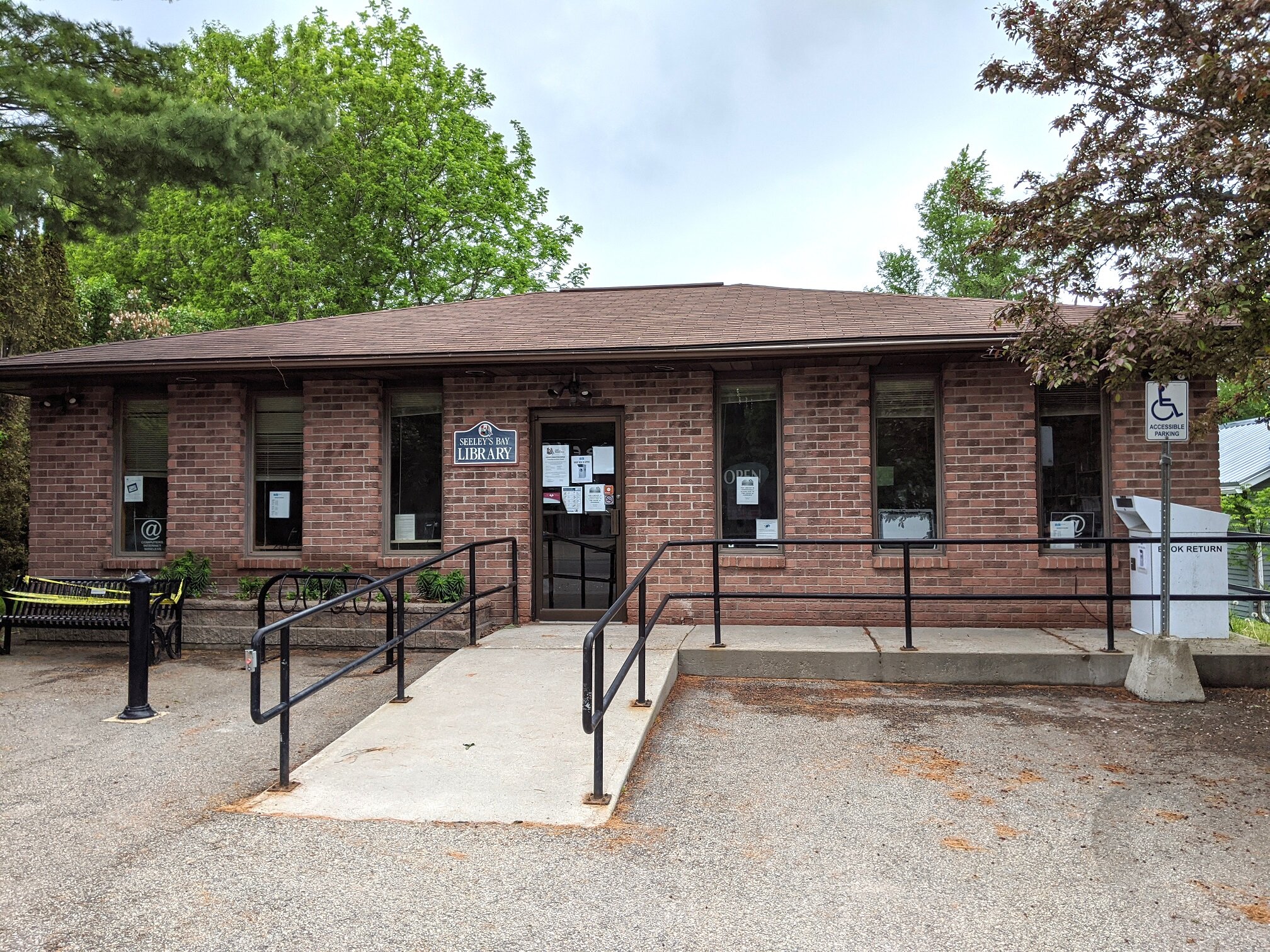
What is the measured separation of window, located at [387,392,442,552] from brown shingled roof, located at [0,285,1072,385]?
0.66 meters

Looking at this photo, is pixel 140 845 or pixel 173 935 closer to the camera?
pixel 173 935

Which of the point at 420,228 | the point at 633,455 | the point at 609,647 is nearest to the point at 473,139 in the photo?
the point at 420,228

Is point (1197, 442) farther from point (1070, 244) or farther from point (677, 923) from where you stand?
point (677, 923)

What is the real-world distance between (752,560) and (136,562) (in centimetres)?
636

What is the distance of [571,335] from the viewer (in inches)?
351

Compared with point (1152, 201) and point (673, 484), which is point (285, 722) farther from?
point (1152, 201)

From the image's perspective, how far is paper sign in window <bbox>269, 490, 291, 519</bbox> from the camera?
909 centimetres

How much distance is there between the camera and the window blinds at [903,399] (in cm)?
830

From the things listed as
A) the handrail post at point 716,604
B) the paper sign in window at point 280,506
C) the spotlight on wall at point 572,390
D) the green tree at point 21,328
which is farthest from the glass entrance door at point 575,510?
the green tree at point 21,328

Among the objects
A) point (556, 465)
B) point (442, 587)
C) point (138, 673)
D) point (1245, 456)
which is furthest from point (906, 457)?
point (1245, 456)

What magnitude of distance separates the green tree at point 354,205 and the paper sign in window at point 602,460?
1742cm

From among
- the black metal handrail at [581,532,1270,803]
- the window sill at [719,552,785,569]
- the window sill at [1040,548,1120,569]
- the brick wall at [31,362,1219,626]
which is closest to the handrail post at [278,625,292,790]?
the black metal handrail at [581,532,1270,803]

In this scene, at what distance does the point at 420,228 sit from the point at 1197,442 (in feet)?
71.3

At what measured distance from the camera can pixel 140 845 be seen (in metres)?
→ 3.77
